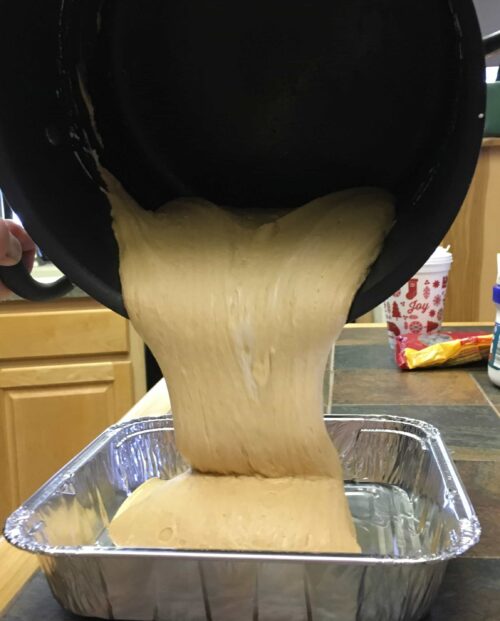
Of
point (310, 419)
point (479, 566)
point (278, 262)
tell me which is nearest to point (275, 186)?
point (278, 262)

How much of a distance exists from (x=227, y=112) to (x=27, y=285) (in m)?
0.21

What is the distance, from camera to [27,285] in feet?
1.85

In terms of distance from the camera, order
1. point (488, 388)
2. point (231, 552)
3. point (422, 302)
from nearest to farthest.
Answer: point (231, 552) → point (488, 388) → point (422, 302)

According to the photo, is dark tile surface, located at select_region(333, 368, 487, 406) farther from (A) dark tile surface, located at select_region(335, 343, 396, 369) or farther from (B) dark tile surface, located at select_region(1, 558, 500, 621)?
(B) dark tile surface, located at select_region(1, 558, 500, 621)

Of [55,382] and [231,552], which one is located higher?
[231,552]

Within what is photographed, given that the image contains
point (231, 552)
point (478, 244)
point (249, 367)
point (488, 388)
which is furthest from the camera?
point (478, 244)

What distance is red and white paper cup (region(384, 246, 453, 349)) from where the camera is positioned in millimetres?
1006

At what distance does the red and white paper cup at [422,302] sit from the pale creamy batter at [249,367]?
48 cm

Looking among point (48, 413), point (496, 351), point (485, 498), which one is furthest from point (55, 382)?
point (485, 498)

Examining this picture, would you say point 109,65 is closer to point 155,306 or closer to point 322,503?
point 155,306

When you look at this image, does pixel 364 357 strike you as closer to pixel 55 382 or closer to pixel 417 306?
pixel 417 306

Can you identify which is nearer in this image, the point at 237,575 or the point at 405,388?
the point at 237,575

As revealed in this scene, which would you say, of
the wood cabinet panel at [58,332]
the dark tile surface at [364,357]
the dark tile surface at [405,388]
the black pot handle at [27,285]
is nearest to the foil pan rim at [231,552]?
the black pot handle at [27,285]

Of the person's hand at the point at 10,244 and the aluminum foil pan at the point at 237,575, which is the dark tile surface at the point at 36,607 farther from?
the person's hand at the point at 10,244
